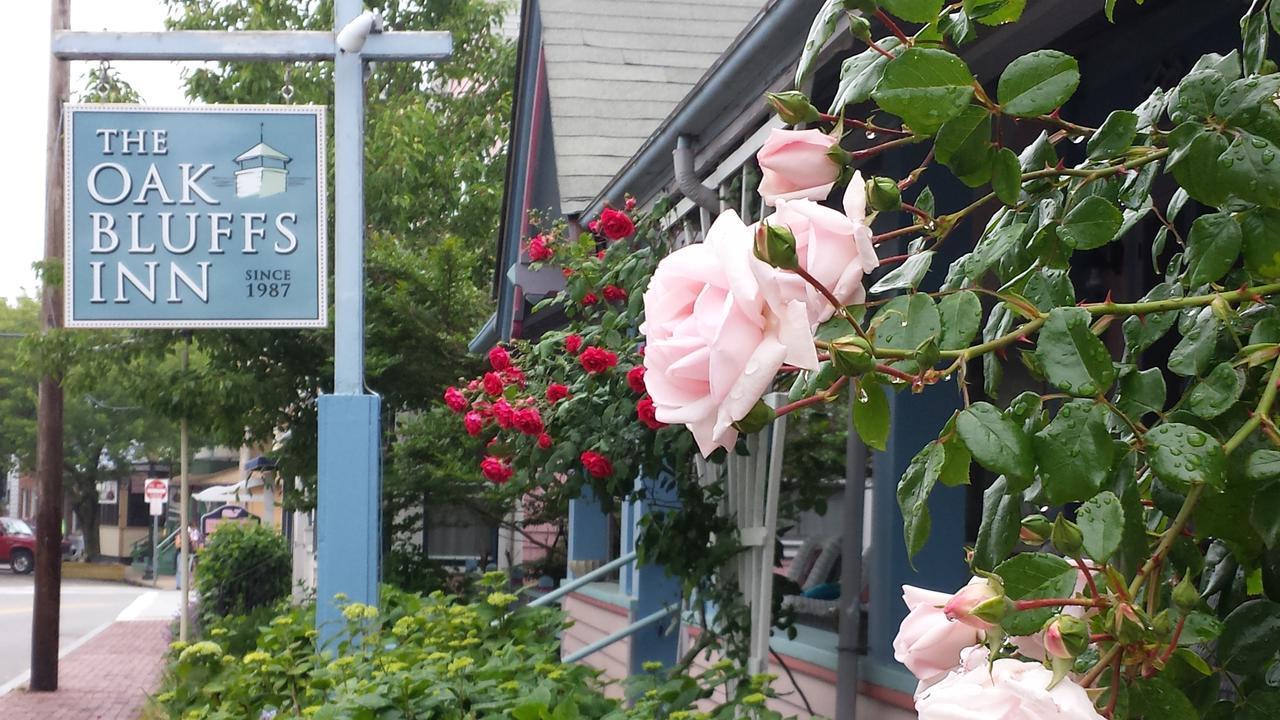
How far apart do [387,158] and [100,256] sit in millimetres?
10528

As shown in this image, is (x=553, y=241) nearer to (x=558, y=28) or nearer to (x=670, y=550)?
(x=670, y=550)

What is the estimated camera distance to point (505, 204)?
1048cm

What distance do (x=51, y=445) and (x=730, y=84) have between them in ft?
40.1

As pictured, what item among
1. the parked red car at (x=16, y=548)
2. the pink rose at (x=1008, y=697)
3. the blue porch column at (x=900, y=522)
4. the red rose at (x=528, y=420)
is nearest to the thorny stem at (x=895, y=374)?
the pink rose at (x=1008, y=697)

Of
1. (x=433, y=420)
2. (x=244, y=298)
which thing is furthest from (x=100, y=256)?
(x=433, y=420)

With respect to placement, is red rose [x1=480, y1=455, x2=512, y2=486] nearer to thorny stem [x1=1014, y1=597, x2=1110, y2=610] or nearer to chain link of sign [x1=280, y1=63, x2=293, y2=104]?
thorny stem [x1=1014, y1=597, x2=1110, y2=610]

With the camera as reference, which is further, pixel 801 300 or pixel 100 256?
pixel 100 256

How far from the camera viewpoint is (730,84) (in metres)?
4.47

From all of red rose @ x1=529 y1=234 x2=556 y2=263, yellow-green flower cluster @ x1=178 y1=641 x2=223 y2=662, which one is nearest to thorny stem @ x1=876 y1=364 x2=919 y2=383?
yellow-green flower cluster @ x1=178 y1=641 x2=223 y2=662

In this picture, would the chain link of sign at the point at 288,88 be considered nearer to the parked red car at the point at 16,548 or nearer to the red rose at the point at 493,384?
the red rose at the point at 493,384

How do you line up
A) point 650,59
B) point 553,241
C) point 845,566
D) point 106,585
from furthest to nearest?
1. point 106,585
2. point 650,59
3. point 553,241
4. point 845,566

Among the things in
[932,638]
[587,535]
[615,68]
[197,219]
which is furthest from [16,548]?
[932,638]

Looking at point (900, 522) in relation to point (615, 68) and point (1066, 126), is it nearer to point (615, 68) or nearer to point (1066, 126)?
point (1066, 126)

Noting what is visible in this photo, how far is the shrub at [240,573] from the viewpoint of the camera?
15.8m
